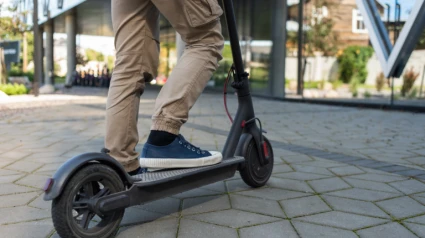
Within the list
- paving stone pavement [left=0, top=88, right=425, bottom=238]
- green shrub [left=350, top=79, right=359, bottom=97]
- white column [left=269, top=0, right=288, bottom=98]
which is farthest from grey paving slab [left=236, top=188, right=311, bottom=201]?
white column [left=269, top=0, right=288, bottom=98]

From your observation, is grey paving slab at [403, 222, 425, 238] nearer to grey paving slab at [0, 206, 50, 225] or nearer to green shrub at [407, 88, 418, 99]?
grey paving slab at [0, 206, 50, 225]

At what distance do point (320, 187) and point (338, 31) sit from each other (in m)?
9.06

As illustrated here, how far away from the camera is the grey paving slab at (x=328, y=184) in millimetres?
2705

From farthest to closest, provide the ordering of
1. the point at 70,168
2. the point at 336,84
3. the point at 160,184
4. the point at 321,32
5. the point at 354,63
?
the point at 321,32 < the point at 336,84 < the point at 354,63 < the point at 160,184 < the point at 70,168

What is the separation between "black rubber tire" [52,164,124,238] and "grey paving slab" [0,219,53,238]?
0.33 metres

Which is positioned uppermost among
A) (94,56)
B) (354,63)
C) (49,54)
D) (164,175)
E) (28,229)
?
(94,56)

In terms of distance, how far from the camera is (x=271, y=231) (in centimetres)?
195

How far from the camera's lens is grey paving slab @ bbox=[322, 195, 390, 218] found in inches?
87.8

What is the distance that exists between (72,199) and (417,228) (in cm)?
151

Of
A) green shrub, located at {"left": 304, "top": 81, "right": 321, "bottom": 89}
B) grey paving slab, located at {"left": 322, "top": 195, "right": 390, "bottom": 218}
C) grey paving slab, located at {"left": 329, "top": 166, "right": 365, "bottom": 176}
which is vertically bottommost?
grey paving slab, located at {"left": 322, "top": 195, "right": 390, "bottom": 218}

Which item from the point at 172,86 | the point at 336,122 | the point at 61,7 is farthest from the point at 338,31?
the point at 61,7

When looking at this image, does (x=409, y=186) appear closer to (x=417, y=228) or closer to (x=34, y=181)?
(x=417, y=228)

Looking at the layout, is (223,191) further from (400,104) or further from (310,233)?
(400,104)

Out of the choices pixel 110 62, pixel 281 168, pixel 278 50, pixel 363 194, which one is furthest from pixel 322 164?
pixel 110 62
